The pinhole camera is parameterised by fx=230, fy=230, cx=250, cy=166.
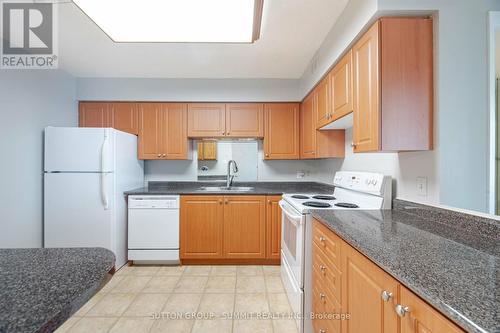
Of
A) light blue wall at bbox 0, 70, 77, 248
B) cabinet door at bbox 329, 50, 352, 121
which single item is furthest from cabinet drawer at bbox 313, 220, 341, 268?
light blue wall at bbox 0, 70, 77, 248

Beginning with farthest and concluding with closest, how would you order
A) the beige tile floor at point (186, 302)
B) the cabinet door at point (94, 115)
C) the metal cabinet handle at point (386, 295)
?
the cabinet door at point (94, 115) < the beige tile floor at point (186, 302) < the metal cabinet handle at point (386, 295)

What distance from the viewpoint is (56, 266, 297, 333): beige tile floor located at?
1.76 meters

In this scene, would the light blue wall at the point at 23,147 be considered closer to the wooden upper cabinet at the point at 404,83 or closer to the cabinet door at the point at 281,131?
the cabinet door at the point at 281,131

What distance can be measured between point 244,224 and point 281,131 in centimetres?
134

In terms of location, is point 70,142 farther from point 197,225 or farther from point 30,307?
point 30,307

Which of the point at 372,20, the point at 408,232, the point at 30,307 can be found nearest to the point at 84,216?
the point at 30,307

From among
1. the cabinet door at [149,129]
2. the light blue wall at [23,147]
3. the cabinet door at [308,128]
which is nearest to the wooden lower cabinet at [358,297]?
the cabinet door at [308,128]

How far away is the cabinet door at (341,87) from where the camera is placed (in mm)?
1695

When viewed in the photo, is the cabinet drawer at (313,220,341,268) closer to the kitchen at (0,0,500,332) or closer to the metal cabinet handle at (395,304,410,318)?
the kitchen at (0,0,500,332)

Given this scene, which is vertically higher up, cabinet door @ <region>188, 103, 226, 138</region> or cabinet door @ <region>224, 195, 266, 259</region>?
cabinet door @ <region>188, 103, 226, 138</region>

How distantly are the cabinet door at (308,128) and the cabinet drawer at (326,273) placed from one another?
4.45ft

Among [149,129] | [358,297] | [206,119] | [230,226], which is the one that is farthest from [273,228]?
[149,129]

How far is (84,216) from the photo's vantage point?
99.3 inches

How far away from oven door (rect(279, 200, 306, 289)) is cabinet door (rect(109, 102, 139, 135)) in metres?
2.25
